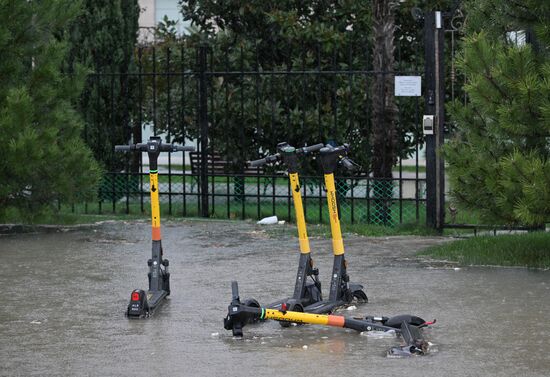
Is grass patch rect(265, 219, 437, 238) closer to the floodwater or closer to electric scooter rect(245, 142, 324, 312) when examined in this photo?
the floodwater

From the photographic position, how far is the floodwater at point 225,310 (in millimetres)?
7512

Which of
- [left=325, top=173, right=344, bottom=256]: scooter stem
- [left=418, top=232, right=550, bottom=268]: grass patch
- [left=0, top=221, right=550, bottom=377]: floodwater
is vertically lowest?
[left=0, top=221, right=550, bottom=377]: floodwater

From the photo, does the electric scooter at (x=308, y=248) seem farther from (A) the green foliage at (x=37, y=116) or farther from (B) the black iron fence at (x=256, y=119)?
(B) the black iron fence at (x=256, y=119)

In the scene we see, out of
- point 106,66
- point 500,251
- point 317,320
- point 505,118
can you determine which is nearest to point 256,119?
point 106,66

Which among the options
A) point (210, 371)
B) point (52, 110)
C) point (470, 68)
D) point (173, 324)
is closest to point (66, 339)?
point (173, 324)

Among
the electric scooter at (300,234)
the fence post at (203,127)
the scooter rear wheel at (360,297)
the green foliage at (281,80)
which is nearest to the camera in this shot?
the electric scooter at (300,234)

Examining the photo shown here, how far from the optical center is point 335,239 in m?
8.88

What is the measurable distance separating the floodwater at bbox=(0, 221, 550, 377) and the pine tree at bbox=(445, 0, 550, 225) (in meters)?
0.64

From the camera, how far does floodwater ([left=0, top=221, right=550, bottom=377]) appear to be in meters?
→ 7.51

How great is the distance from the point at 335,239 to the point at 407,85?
465 cm

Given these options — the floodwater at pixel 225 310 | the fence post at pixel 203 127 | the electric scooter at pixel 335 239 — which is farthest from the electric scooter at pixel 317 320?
the fence post at pixel 203 127

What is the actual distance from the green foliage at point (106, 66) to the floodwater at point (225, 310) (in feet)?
11.5

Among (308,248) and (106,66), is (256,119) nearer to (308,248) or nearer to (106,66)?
(106,66)

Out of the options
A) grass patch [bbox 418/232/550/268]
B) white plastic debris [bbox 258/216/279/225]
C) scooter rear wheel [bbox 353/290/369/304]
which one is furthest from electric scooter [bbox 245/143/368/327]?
white plastic debris [bbox 258/216/279/225]
